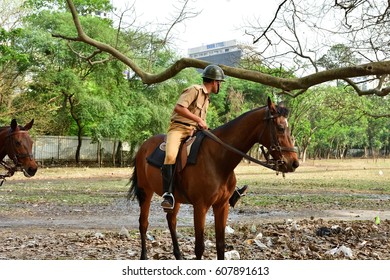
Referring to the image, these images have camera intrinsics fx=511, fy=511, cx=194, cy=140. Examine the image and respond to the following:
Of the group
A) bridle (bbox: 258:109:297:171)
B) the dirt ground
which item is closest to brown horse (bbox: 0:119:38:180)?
the dirt ground

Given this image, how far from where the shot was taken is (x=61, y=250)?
7.01 meters

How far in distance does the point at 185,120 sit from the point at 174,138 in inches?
9.1

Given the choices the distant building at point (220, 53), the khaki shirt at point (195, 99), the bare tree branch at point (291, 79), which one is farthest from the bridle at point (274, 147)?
the distant building at point (220, 53)

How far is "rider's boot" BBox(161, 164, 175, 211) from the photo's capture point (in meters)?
5.33

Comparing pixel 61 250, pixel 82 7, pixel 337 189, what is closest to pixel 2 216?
pixel 61 250

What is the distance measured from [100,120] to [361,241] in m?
21.0

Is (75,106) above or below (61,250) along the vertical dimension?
above

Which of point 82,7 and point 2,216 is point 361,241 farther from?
point 82,7

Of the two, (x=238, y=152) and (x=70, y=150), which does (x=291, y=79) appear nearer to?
(x=238, y=152)

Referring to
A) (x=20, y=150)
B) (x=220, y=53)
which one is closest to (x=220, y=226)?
(x=20, y=150)

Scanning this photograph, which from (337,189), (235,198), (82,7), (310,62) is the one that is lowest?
(337,189)

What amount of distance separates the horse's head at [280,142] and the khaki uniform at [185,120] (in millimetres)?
784

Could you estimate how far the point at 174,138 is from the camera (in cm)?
549
